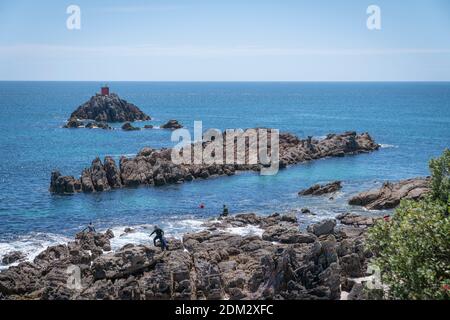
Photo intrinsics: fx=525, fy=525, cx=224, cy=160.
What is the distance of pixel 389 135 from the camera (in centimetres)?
13738

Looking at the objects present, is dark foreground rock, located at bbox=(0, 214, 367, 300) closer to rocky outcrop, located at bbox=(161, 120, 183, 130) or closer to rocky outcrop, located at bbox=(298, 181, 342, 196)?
rocky outcrop, located at bbox=(298, 181, 342, 196)

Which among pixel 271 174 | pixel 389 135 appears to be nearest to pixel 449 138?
pixel 389 135

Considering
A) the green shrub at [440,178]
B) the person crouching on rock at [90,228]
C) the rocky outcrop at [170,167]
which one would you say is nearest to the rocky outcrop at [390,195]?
the rocky outcrop at [170,167]

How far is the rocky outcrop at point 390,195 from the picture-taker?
64750mm

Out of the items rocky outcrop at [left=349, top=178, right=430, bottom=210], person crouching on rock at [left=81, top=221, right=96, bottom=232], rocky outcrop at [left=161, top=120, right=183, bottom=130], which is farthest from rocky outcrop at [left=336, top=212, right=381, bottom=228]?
rocky outcrop at [left=161, top=120, right=183, bottom=130]

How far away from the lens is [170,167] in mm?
84188

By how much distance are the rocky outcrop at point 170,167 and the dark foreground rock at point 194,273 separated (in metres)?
30.7

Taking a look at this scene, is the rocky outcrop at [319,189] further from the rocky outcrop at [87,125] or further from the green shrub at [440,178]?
the rocky outcrop at [87,125]

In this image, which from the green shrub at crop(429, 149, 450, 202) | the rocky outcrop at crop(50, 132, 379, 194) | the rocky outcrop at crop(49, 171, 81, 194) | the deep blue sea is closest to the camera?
the green shrub at crop(429, 149, 450, 202)

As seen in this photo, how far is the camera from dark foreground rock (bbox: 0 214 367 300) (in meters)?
35.4

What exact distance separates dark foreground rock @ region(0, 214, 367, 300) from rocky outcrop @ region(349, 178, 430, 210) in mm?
21502

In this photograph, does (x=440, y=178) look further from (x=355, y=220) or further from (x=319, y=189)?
(x=319, y=189)
